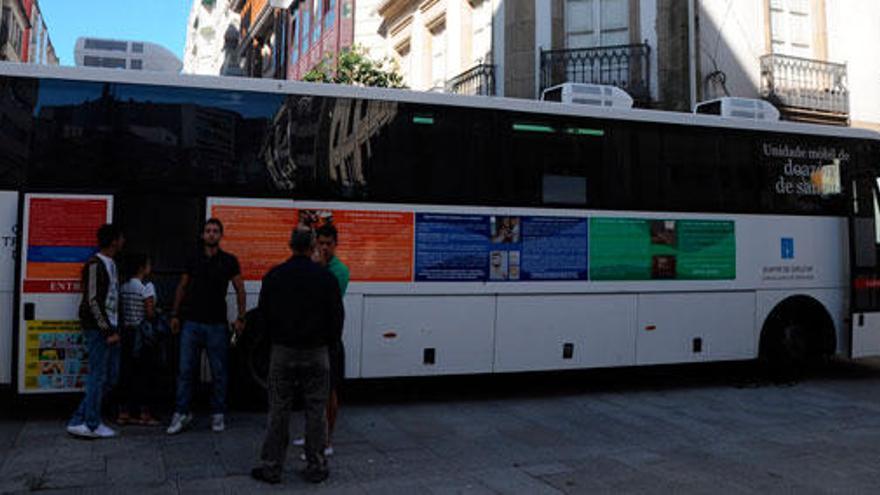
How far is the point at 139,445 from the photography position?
6031 millimetres

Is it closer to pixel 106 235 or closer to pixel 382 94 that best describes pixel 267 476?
pixel 106 235

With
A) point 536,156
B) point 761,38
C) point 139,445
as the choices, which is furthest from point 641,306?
point 761,38

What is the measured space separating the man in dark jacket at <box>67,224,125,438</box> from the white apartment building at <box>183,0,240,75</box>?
39.5 meters

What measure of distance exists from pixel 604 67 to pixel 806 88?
→ 16.8ft

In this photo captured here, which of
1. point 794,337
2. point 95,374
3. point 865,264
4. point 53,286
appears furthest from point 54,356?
point 865,264

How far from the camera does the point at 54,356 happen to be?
21.5 ft

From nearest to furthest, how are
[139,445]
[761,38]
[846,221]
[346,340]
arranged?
[139,445] → [346,340] → [846,221] → [761,38]

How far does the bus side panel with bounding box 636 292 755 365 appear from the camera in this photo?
338 inches

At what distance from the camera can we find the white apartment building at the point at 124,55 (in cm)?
835

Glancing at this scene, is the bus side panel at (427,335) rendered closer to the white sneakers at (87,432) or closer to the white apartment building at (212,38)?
the white sneakers at (87,432)

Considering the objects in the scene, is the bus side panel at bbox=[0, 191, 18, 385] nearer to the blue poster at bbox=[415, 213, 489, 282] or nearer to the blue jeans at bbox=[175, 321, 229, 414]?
the blue jeans at bbox=[175, 321, 229, 414]

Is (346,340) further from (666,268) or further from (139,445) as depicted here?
(666,268)

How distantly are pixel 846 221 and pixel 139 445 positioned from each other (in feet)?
29.8

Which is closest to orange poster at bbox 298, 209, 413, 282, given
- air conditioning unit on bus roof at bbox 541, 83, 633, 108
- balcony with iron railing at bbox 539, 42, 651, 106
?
air conditioning unit on bus roof at bbox 541, 83, 633, 108
